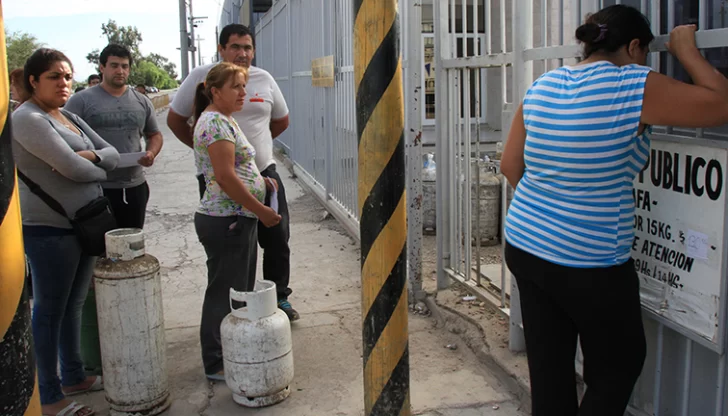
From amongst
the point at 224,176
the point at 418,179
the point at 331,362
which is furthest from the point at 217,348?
the point at 418,179

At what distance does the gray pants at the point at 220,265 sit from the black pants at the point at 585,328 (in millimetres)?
1812

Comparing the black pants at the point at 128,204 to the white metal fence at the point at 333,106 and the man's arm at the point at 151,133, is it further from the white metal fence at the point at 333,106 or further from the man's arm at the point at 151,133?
the white metal fence at the point at 333,106

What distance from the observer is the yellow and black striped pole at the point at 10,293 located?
6.25ft

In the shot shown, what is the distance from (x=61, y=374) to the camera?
4020mm

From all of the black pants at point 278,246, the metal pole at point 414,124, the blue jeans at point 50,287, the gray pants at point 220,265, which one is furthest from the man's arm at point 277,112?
the blue jeans at point 50,287

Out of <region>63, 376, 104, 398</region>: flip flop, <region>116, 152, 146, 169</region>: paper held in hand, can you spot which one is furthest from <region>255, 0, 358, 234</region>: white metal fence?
<region>63, 376, 104, 398</region>: flip flop

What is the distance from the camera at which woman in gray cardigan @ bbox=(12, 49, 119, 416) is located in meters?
3.49

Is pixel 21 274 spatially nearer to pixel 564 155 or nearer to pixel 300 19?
pixel 564 155

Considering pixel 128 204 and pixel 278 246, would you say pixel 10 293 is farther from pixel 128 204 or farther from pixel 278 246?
pixel 278 246

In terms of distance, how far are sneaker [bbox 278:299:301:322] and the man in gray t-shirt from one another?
1.15m

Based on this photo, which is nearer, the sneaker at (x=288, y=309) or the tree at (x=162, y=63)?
the sneaker at (x=288, y=309)

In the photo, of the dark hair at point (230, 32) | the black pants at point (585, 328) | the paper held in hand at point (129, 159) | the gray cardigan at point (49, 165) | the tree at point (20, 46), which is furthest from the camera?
the tree at point (20, 46)

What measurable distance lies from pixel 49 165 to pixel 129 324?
0.93 metres

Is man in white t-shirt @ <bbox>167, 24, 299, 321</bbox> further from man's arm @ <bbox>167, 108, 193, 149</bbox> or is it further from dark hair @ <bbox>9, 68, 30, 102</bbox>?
dark hair @ <bbox>9, 68, 30, 102</bbox>
